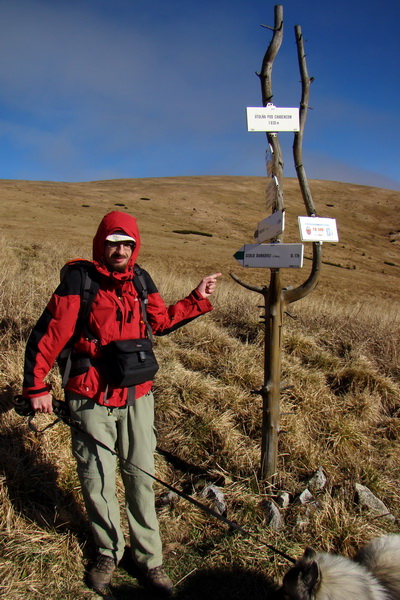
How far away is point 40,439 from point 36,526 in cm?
81

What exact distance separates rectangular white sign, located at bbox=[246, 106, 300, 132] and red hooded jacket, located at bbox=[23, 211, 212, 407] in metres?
1.22

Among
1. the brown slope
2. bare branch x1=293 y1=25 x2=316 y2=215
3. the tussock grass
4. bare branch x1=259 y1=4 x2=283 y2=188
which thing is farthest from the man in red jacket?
the brown slope

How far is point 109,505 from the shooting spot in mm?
2791

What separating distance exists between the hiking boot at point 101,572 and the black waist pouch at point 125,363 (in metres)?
1.16

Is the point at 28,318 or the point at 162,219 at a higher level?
the point at 162,219

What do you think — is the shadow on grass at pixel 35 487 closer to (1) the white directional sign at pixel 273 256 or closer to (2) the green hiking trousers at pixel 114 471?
(2) the green hiking trousers at pixel 114 471

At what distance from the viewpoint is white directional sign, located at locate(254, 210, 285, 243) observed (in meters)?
3.15

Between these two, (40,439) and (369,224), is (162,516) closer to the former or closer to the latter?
(40,439)

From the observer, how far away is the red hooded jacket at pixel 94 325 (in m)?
2.59

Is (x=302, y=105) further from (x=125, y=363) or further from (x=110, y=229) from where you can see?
(x=125, y=363)

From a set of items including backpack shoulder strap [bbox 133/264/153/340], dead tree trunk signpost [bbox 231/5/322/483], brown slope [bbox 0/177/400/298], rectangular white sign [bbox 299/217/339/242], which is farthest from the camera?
brown slope [bbox 0/177/400/298]

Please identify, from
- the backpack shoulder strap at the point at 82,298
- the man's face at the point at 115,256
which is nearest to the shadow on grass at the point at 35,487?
the backpack shoulder strap at the point at 82,298

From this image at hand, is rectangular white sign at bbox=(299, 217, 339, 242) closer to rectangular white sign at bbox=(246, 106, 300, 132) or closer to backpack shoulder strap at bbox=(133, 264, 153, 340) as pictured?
rectangular white sign at bbox=(246, 106, 300, 132)

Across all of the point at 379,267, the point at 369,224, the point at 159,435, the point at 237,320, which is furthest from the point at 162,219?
the point at 159,435
